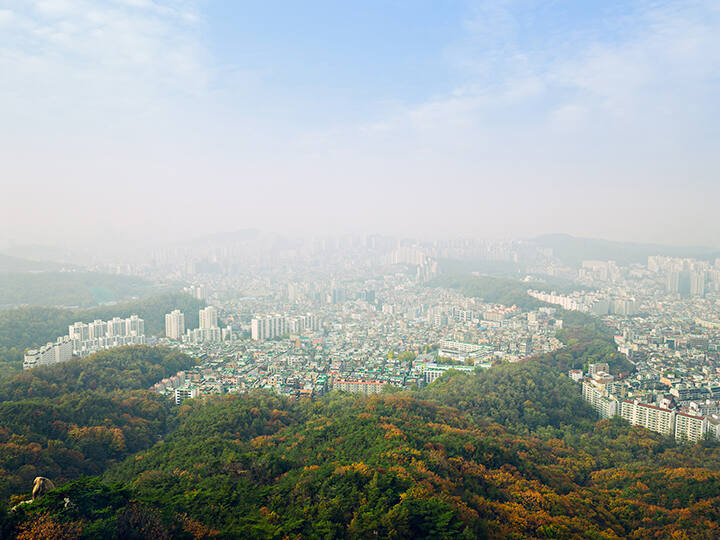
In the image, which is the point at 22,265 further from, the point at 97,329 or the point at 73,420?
the point at 73,420

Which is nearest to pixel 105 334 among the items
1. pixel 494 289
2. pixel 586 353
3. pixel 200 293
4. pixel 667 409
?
pixel 200 293

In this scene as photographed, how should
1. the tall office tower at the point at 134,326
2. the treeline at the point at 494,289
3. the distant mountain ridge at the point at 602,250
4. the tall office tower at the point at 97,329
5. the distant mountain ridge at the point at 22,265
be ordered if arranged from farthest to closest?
the distant mountain ridge at the point at 602,250 < the treeline at the point at 494,289 < the distant mountain ridge at the point at 22,265 < the tall office tower at the point at 134,326 < the tall office tower at the point at 97,329

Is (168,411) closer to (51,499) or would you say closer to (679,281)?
(51,499)

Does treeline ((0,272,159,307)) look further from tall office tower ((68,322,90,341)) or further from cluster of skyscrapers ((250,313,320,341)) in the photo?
cluster of skyscrapers ((250,313,320,341))

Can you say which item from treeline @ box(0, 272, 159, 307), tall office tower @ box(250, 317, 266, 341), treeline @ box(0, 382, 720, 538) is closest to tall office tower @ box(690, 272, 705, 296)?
treeline @ box(0, 382, 720, 538)

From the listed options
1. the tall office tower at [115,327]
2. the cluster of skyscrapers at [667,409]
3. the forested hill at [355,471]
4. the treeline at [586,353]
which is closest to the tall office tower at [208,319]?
the tall office tower at [115,327]

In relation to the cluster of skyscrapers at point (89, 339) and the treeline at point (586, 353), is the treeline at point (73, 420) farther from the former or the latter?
the treeline at point (586, 353)

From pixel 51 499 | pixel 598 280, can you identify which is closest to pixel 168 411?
pixel 51 499
